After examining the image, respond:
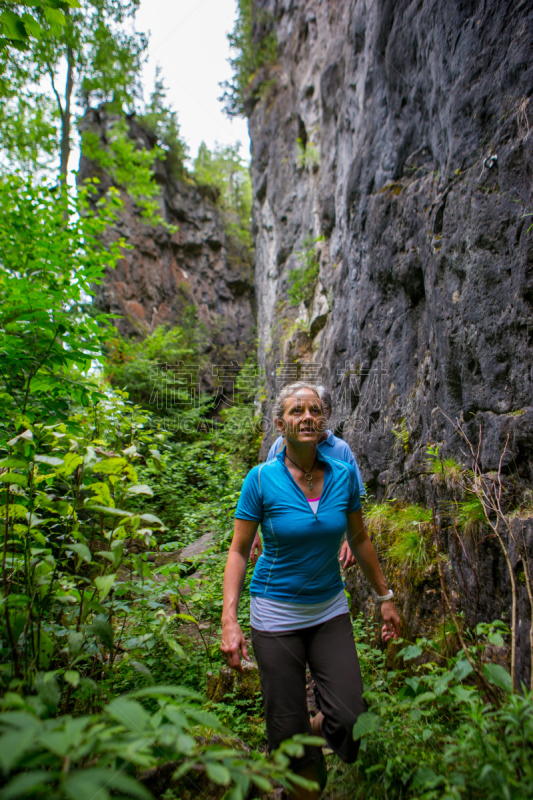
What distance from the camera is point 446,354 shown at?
3.65 m

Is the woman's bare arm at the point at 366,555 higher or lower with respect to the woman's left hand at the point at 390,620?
higher

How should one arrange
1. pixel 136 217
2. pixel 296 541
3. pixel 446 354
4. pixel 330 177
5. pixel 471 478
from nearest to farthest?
pixel 296 541, pixel 471 478, pixel 446 354, pixel 330 177, pixel 136 217

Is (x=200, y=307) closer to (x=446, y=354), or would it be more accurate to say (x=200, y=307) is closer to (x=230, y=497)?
(x=230, y=497)

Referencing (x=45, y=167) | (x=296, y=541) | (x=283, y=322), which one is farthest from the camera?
(x=45, y=167)

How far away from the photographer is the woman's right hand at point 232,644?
201 centimetres

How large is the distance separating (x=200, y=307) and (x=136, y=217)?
4.96 metres

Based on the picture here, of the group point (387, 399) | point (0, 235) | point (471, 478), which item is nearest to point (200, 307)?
point (0, 235)

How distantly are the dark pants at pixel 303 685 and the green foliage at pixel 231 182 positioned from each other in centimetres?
2456

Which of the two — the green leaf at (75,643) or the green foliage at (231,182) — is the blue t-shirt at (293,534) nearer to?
the green leaf at (75,643)

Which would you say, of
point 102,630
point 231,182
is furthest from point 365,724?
point 231,182

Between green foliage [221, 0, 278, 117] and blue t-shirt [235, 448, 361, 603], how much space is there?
1800cm

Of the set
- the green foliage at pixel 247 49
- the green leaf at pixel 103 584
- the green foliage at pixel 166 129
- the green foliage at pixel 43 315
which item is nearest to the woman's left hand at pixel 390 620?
the green leaf at pixel 103 584

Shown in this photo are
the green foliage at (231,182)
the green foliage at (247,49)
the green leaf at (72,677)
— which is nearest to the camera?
the green leaf at (72,677)

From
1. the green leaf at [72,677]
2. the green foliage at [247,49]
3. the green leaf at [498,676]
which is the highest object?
the green foliage at [247,49]
